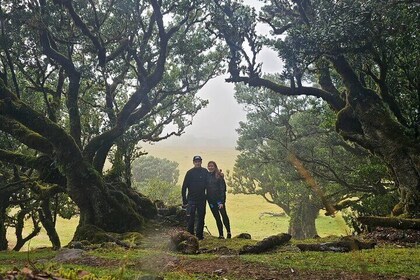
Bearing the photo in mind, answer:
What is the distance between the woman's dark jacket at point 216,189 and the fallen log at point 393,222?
220 inches

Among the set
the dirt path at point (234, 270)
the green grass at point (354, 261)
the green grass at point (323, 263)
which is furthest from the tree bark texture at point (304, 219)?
the dirt path at point (234, 270)

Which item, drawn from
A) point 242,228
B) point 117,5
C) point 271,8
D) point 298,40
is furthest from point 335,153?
point 242,228

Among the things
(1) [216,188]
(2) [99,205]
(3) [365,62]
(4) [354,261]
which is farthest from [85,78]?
(4) [354,261]

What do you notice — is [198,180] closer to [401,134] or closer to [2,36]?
[401,134]

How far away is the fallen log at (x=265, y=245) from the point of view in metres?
11.0

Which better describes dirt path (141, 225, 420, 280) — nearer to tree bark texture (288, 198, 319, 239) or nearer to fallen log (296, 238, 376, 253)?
fallen log (296, 238, 376, 253)

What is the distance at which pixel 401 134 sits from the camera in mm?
15344

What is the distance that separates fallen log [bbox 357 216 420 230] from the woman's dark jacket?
5581 millimetres

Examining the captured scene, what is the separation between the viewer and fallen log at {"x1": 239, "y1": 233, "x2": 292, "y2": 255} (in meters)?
11.0

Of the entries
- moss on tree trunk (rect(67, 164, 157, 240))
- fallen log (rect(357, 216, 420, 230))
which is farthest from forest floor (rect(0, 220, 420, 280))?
moss on tree trunk (rect(67, 164, 157, 240))

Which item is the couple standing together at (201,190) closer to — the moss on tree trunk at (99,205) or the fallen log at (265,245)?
the fallen log at (265,245)

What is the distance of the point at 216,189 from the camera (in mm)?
16219

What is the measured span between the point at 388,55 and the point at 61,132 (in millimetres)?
14738

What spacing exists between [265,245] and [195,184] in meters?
4.83
